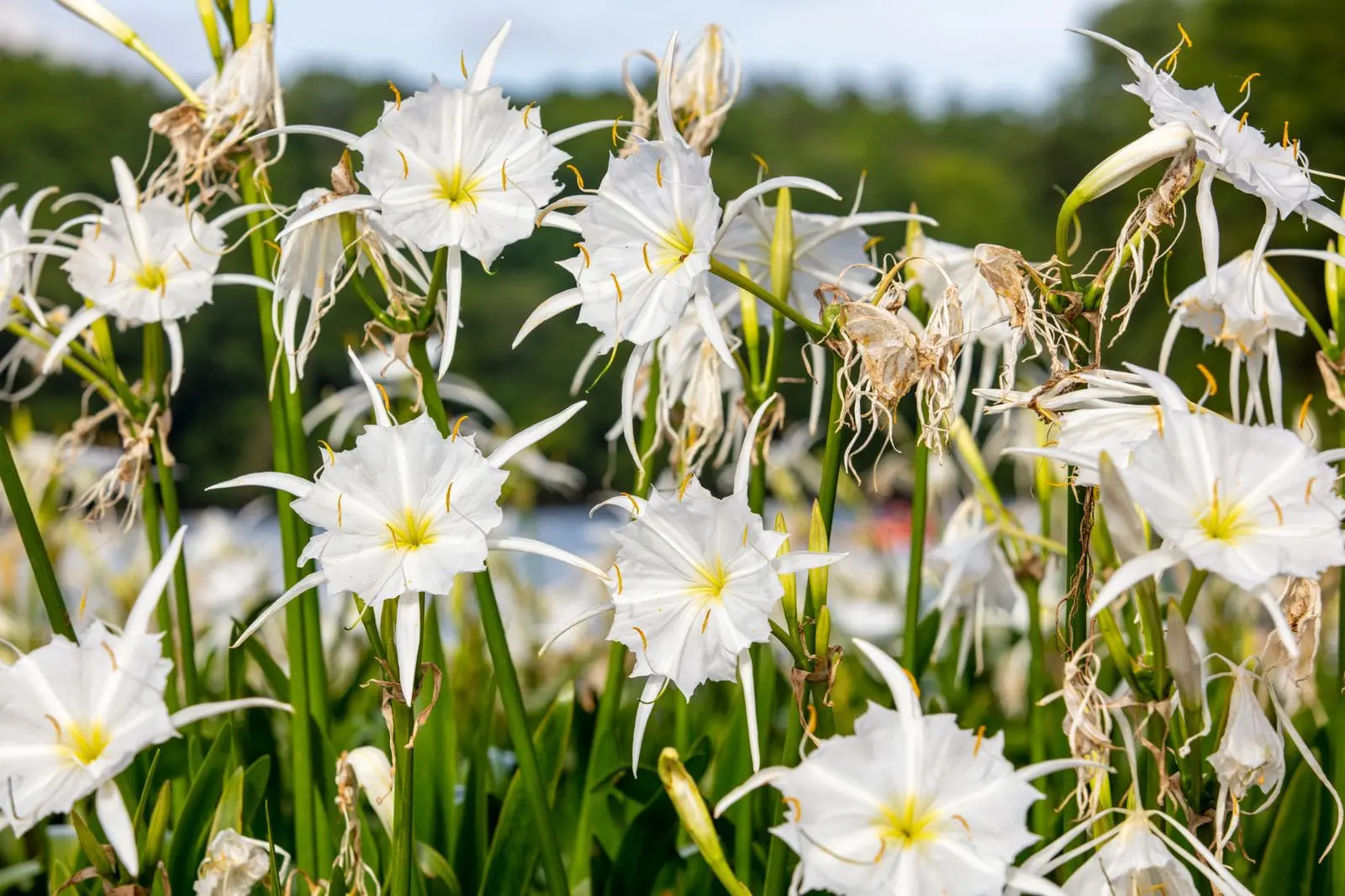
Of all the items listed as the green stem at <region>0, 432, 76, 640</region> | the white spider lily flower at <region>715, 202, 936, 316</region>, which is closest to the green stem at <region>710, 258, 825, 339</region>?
the white spider lily flower at <region>715, 202, 936, 316</region>

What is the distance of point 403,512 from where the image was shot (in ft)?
2.46

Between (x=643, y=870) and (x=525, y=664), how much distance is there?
5.03 feet

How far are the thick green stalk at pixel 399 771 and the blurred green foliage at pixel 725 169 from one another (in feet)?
36.5

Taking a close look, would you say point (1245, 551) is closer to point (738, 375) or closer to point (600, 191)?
point (600, 191)

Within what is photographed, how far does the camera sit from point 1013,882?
610 mm

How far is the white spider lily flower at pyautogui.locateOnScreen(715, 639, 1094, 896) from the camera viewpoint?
0.61 meters

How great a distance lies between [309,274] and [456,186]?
184mm

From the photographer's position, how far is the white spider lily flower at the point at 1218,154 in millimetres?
732

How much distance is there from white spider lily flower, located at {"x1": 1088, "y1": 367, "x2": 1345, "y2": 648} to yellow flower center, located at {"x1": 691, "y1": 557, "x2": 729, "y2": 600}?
0.22m

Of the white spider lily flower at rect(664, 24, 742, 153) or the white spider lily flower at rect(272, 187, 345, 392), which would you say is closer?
the white spider lily flower at rect(272, 187, 345, 392)

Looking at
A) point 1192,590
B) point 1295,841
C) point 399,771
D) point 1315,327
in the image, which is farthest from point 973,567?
point 399,771

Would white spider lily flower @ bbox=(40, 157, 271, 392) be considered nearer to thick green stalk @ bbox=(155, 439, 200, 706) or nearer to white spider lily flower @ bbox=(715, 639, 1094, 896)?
thick green stalk @ bbox=(155, 439, 200, 706)

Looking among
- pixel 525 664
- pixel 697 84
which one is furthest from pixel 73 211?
pixel 697 84

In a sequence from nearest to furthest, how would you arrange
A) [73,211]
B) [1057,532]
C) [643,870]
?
[643,870], [1057,532], [73,211]
